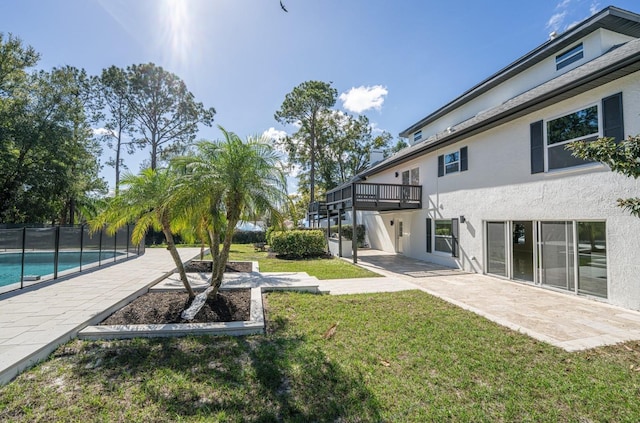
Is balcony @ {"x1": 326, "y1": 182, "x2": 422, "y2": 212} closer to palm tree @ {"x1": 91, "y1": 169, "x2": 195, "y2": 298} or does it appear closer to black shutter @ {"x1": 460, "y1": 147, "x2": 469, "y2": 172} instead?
black shutter @ {"x1": 460, "y1": 147, "x2": 469, "y2": 172}

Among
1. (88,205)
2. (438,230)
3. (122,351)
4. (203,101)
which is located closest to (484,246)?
(438,230)

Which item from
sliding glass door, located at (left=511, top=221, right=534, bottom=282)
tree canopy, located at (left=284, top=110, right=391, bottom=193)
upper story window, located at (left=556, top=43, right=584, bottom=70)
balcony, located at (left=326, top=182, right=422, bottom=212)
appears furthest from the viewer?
tree canopy, located at (left=284, top=110, right=391, bottom=193)

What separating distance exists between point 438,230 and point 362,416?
38.0 feet

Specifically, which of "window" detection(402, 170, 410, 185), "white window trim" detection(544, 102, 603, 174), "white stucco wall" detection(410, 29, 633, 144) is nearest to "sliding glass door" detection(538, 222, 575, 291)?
"white window trim" detection(544, 102, 603, 174)

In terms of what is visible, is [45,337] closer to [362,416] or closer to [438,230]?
[362,416]

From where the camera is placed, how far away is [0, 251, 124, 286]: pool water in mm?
6977

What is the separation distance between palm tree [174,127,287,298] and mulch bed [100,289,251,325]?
51cm

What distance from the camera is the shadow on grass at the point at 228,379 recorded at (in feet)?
9.59

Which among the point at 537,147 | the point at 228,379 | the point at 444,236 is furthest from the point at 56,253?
the point at 537,147

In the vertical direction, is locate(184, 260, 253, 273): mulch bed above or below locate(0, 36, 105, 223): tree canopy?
below

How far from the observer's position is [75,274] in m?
9.06

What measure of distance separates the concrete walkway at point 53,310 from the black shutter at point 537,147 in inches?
454

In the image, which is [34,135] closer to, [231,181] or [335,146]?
[231,181]

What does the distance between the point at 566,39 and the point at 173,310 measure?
14.9 metres
